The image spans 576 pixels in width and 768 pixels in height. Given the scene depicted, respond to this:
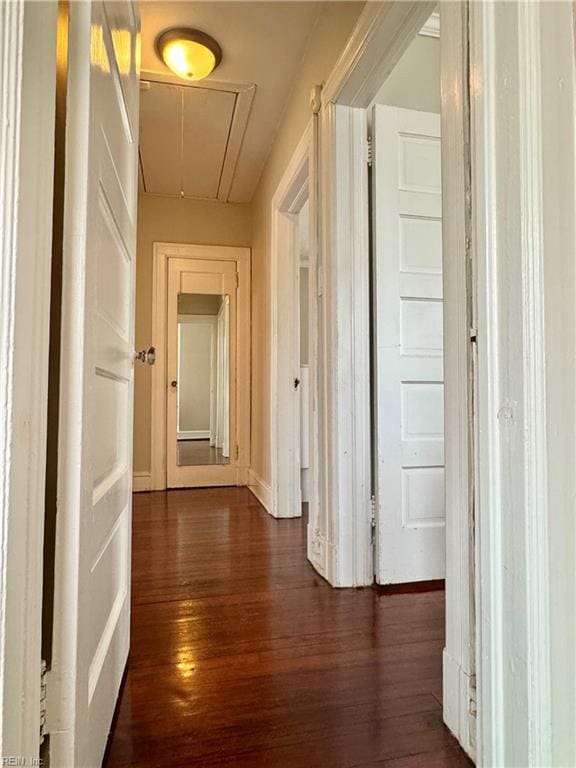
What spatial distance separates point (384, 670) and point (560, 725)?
0.64 meters

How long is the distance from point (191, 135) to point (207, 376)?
182cm

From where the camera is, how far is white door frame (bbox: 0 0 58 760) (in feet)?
1.94

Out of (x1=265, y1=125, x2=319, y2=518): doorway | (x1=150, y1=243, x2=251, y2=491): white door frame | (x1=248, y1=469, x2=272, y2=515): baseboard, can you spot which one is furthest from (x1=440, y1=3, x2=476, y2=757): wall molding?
(x1=150, y1=243, x2=251, y2=491): white door frame

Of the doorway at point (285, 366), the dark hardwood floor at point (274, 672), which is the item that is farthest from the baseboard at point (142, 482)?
the dark hardwood floor at point (274, 672)

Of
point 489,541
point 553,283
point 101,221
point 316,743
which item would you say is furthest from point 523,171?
point 316,743

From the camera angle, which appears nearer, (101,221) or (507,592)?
(507,592)

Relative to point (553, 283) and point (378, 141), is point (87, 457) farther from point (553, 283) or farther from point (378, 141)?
point (378, 141)

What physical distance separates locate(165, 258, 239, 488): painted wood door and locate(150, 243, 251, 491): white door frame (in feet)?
0.12

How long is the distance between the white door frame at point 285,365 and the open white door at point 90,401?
1802 mm

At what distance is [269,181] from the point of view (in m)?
3.20

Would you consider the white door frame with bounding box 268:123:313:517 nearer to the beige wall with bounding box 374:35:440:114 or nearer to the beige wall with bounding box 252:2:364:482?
the beige wall with bounding box 252:2:364:482

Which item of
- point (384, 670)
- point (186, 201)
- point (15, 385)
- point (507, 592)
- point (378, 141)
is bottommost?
point (384, 670)

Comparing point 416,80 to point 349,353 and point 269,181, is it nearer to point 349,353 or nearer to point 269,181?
point 349,353

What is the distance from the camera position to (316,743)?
3.21ft
